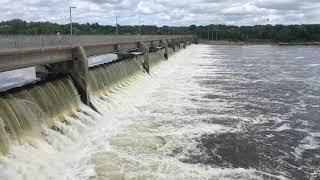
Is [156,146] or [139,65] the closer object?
[156,146]

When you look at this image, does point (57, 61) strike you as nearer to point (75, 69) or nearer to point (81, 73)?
point (81, 73)

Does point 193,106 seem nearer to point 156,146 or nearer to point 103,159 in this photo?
point 156,146

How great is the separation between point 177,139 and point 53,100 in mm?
7802

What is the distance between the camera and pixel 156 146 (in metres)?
24.0

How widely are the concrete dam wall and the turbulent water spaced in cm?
26

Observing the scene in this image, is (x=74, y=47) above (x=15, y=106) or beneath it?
above

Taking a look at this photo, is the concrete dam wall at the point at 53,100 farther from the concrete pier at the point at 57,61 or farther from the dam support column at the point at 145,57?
the dam support column at the point at 145,57

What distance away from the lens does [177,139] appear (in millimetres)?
25594

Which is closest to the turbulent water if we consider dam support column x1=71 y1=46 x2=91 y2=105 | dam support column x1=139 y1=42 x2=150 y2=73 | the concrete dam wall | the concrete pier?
the concrete dam wall

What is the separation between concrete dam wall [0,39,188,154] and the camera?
21.9 meters

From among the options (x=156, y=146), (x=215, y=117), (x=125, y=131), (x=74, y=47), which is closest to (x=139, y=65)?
(x=74, y=47)

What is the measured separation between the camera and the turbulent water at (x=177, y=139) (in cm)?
2011

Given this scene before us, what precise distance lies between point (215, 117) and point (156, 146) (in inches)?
341

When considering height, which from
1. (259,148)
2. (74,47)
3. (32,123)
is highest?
(74,47)
